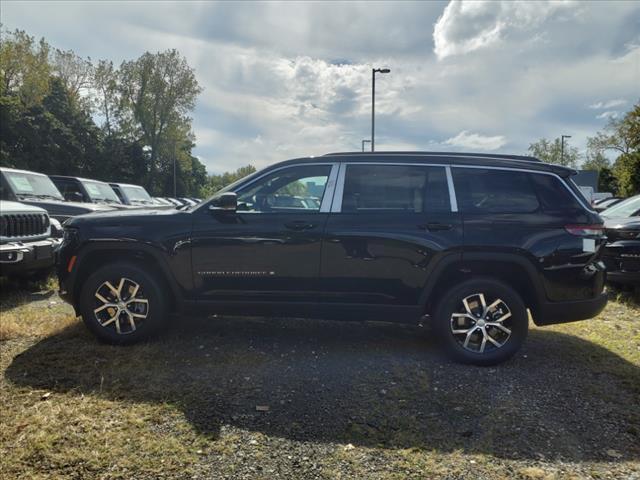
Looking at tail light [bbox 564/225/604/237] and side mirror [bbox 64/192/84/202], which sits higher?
side mirror [bbox 64/192/84/202]

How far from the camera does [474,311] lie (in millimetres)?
4113

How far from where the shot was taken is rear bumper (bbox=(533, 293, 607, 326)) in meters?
4.05

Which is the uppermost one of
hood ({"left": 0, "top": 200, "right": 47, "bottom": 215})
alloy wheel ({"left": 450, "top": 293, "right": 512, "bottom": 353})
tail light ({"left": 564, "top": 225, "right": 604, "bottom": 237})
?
hood ({"left": 0, "top": 200, "right": 47, "bottom": 215})

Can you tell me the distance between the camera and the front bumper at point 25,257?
19.9ft

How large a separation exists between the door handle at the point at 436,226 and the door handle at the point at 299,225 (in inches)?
38.9

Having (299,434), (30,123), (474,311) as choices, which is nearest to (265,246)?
(299,434)

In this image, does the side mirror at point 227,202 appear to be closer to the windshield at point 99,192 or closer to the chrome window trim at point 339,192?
the chrome window trim at point 339,192

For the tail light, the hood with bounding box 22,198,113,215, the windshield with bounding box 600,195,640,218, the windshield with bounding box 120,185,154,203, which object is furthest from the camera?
the windshield with bounding box 120,185,154,203

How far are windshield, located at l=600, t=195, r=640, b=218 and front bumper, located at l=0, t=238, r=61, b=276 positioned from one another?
8.38m

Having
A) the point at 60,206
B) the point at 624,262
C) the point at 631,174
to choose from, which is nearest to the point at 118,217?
the point at 60,206

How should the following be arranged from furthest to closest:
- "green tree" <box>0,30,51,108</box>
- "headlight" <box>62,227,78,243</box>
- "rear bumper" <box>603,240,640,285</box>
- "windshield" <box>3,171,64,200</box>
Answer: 1. "green tree" <box>0,30,51,108</box>
2. "windshield" <box>3,171,64,200</box>
3. "rear bumper" <box>603,240,640,285</box>
4. "headlight" <box>62,227,78,243</box>

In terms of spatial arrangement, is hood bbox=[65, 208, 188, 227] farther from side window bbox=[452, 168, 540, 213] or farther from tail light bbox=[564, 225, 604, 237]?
tail light bbox=[564, 225, 604, 237]

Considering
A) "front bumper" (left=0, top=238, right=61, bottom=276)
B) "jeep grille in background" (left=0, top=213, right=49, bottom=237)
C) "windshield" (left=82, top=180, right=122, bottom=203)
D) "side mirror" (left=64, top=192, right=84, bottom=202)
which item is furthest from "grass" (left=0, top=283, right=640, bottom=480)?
"windshield" (left=82, top=180, right=122, bottom=203)

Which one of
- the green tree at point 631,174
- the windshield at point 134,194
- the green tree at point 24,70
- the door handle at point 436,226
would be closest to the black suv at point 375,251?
the door handle at point 436,226
